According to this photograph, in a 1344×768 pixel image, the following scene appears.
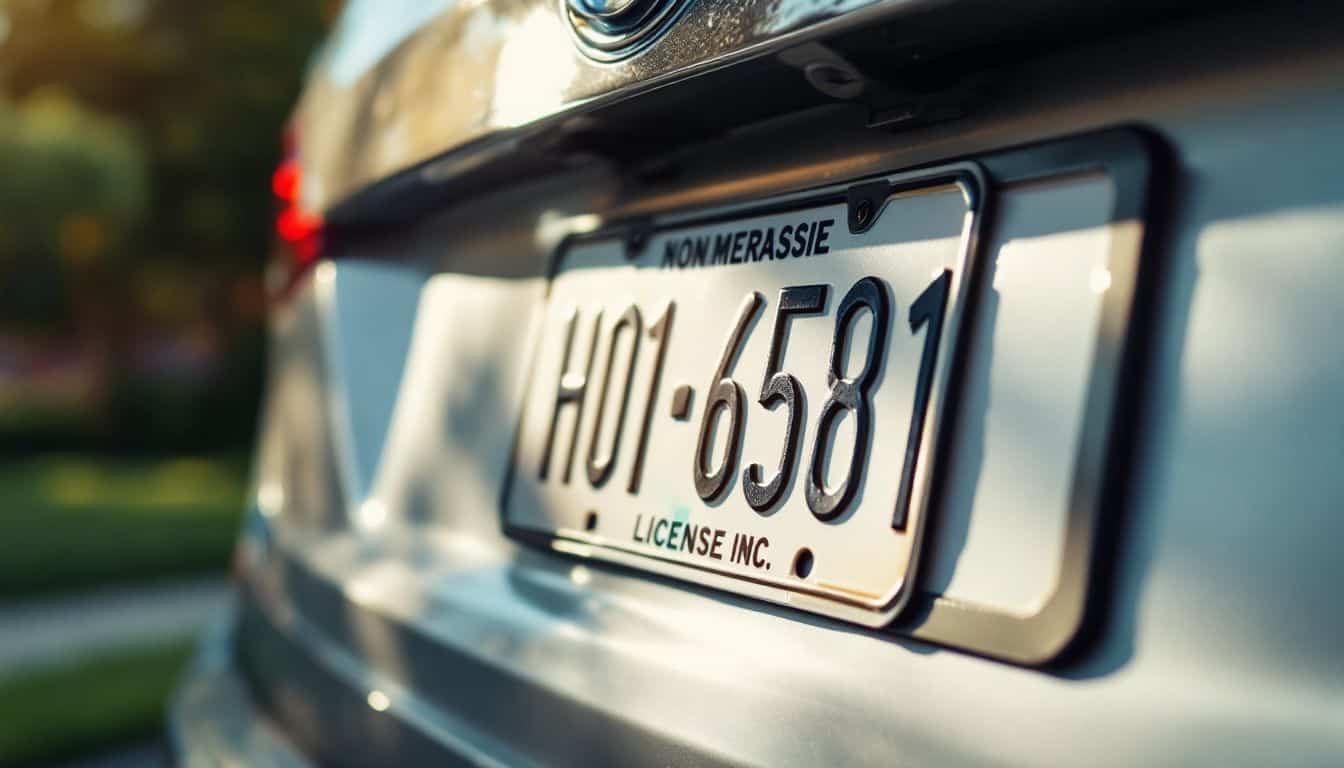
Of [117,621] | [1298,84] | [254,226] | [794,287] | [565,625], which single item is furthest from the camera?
[254,226]

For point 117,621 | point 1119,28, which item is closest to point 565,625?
point 1119,28

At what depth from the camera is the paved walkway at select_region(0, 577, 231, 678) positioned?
5.27 m

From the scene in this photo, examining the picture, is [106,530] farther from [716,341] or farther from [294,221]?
[716,341]

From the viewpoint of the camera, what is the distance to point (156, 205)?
17.3 meters

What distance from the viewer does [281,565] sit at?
6.51 ft

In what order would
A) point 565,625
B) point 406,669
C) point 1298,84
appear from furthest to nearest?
point 406,669, point 565,625, point 1298,84

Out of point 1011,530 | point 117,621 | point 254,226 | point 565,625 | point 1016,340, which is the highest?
point 254,226

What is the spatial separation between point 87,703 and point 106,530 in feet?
14.1

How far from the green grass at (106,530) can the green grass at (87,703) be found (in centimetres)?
186

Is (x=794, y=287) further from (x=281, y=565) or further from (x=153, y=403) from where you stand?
(x=153, y=403)

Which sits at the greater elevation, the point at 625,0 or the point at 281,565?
the point at 625,0

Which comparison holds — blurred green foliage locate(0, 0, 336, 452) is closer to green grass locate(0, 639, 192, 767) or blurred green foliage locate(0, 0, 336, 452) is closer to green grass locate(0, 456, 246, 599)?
green grass locate(0, 456, 246, 599)

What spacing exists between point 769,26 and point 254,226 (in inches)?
675

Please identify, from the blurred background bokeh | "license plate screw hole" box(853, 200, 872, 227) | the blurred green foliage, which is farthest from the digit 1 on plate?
the blurred green foliage
